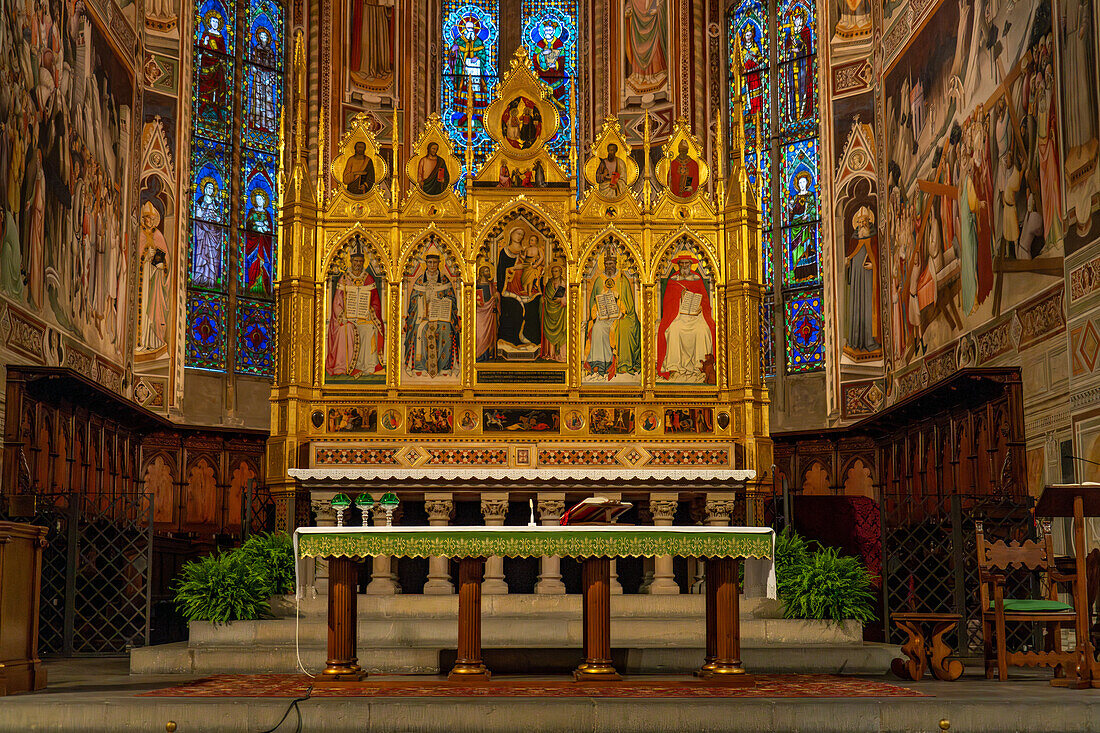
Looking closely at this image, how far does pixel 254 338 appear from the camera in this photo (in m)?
22.0

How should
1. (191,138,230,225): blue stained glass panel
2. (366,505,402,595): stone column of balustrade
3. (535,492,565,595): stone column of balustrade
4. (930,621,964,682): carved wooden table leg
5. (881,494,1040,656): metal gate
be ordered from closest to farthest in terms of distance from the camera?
1. (930,621,964,682): carved wooden table leg
2. (881,494,1040,656): metal gate
3. (366,505,402,595): stone column of balustrade
4. (535,492,565,595): stone column of balustrade
5. (191,138,230,225): blue stained glass panel

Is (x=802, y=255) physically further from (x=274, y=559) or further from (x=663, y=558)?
(x=274, y=559)

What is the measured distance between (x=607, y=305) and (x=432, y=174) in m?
2.61

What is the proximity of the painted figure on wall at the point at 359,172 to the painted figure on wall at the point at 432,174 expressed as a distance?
1.92ft

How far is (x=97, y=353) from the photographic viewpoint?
1762 cm

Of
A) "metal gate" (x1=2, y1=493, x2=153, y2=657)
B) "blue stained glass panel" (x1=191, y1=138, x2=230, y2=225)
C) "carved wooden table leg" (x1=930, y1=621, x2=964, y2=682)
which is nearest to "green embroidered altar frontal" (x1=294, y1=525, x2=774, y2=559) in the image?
"carved wooden table leg" (x1=930, y1=621, x2=964, y2=682)

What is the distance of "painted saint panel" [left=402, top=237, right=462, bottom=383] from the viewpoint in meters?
14.1

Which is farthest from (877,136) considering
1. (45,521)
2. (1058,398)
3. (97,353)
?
(45,521)

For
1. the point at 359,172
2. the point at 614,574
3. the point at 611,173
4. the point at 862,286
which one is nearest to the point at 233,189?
the point at 359,172

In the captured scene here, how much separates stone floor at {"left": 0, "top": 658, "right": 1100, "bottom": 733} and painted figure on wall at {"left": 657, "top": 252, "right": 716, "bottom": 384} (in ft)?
21.7

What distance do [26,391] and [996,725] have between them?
11048 millimetres

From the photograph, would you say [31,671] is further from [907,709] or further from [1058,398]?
[1058,398]

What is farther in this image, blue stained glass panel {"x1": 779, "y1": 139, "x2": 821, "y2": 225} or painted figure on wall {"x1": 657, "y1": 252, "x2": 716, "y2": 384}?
blue stained glass panel {"x1": 779, "y1": 139, "x2": 821, "y2": 225}

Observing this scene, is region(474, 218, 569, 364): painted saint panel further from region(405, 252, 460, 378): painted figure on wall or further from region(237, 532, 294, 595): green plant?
region(237, 532, 294, 595): green plant
